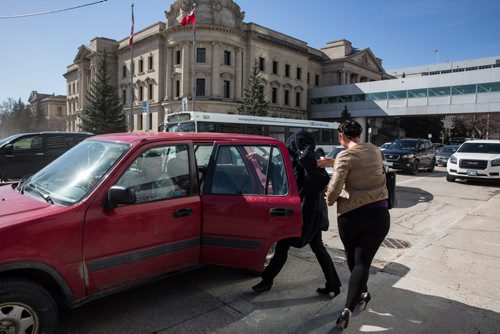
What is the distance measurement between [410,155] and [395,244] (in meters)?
12.4

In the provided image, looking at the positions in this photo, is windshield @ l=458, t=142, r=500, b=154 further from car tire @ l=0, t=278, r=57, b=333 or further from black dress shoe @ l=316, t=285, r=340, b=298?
car tire @ l=0, t=278, r=57, b=333

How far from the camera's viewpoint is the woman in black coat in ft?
12.4

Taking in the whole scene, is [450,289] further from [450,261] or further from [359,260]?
[359,260]

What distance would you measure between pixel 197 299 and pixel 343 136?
2.27 metres

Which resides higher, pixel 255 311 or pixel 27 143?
pixel 27 143

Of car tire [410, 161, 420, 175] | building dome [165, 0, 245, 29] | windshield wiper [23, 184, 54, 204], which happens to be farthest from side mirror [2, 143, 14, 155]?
building dome [165, 0, 245, 29]

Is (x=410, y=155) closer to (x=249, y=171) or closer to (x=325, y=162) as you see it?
(x=325, y=162)

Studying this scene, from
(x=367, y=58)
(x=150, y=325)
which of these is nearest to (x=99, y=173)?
(x=150, y=325)

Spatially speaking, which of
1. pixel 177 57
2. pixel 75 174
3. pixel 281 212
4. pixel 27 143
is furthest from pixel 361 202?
pixel 177 57

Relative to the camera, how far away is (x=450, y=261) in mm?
5273

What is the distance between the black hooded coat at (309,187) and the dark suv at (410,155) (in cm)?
1436

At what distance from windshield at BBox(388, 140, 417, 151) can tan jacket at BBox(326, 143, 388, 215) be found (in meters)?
16.2

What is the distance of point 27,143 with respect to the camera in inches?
447

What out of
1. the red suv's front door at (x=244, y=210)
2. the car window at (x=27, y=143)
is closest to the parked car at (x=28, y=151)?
the car window at (x=27, y=143)
